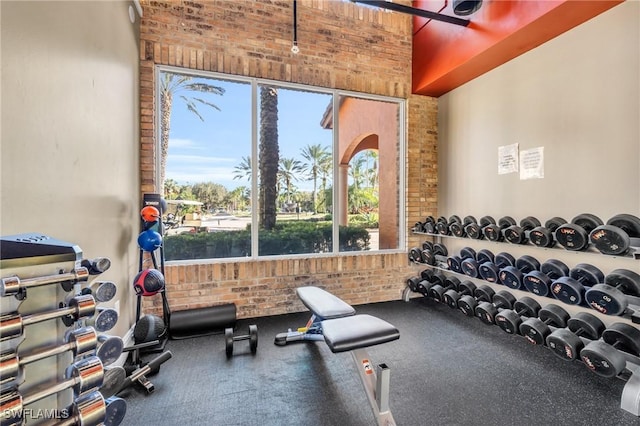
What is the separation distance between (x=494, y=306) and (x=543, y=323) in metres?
0.50

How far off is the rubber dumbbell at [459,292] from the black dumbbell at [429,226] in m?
0.78

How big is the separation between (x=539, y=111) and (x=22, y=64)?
13.7 feet

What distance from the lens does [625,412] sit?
1938 mm

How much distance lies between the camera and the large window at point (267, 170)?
11.4 ft

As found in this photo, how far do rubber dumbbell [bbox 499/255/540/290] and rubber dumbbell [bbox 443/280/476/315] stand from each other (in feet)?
1.77

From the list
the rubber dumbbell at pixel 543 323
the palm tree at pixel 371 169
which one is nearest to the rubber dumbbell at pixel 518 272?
the rubber dumbbell at pixel 543 323

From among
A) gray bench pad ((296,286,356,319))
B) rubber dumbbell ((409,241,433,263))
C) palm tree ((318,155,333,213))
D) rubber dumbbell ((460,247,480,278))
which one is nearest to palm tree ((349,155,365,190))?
palm tree ((318,155,333,213))

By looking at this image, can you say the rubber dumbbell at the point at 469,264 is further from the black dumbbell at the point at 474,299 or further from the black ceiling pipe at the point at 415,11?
the black ceiling pipe at the point at 415,11

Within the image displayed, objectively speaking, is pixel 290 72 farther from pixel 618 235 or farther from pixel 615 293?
pixel 615 293

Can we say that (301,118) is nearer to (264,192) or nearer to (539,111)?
(264,192)

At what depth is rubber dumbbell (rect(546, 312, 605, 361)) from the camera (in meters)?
2.21

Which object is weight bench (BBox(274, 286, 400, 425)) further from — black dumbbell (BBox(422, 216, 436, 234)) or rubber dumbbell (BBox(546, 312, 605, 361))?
black dumbbell (BBox(422, 216, 436, 234))

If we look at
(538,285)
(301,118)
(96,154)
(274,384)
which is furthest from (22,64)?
(538,285)

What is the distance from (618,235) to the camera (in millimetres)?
2070
